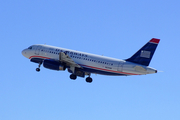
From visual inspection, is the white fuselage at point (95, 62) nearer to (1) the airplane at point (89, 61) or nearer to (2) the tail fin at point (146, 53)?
(1) the airplane at point (89, 61)

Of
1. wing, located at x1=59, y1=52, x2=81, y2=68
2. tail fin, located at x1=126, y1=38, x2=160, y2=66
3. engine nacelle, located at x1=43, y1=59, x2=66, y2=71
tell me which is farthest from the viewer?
engine nacelle, located at x1=43, y1=59, x2=66, y2=71

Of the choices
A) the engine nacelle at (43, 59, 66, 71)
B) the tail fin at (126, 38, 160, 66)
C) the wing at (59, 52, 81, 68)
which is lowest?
the engine nacelle at (43, 59, 66, 71)

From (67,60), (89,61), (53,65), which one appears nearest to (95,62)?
(89,61)

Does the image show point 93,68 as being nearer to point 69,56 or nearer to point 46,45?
point 69,56

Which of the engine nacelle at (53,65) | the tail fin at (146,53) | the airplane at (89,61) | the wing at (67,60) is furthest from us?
the engine nacelle at (53,65)

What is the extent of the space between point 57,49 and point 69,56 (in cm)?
280

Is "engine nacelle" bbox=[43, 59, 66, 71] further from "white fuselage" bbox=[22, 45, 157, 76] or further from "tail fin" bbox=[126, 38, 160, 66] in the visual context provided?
"tail fin" bbox=[126, 38, 160, 66]

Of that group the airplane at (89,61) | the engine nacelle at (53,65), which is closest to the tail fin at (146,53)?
the airplane at (89,61)

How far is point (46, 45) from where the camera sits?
74500mm

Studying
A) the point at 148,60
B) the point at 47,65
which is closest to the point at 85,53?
the point at 47,65

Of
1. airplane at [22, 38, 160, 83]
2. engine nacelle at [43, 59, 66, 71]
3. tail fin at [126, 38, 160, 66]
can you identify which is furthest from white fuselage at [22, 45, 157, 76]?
engine nacelle at [43, 59, 66, 71]

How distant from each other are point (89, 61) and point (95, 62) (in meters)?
1.21

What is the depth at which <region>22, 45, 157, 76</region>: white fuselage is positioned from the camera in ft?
218

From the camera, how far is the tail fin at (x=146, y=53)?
6612cm
